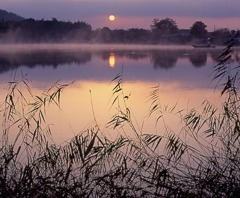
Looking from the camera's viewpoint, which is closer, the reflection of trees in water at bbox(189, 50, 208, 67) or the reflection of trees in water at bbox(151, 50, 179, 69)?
the reflection of trees in water at bbox(151, 50, 179, 69)

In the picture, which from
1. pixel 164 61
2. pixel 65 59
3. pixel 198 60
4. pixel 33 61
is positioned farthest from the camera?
pixel 198 60

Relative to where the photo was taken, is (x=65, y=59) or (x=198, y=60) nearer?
(x=65, y=59)

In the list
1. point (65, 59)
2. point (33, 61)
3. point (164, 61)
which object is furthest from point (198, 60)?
point (33, 61)

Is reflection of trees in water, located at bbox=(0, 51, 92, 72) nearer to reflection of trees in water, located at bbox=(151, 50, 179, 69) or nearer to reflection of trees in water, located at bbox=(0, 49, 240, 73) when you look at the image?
reflection of trees in water, located at bbox=(0, 49, 240, 73)

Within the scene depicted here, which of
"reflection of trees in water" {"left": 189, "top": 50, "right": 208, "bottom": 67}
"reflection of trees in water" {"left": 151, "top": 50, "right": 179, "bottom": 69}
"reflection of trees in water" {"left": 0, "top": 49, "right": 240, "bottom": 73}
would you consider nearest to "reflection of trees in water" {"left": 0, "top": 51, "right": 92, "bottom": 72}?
"reflection of trees in water" {"left": 0, "top": 49, "right": 240, "bottom": 73}

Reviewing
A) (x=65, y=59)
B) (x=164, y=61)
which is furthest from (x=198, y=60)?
(x=65, y=59)

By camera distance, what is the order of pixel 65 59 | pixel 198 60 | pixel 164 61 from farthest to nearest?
pixel 198 60, pixel 65 59, pixel 164 61

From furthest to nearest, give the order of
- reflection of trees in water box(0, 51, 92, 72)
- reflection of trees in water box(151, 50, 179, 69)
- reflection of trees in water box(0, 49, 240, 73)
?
reflection of trees in water box(151, 50, 179, 69) → reflection of trees in water box(0, 49, 240, 73) → reflection of trees in water box(0, 51, 92, 72)

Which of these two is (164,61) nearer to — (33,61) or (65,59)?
(65,59)

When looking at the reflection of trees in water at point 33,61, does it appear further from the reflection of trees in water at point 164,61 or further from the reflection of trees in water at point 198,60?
the reflection of trees in water at point 198,60

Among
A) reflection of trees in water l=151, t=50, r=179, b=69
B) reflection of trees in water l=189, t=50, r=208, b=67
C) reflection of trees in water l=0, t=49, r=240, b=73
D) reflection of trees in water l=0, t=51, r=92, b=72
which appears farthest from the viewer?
reflection of trees in water l=189, t=50, r=208, b=67

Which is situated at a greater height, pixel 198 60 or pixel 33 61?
pixel 33 61

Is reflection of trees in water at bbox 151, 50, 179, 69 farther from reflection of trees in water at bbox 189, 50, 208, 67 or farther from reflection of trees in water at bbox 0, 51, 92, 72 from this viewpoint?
reflection of trees in water at bbox 0, 51, 92, 72

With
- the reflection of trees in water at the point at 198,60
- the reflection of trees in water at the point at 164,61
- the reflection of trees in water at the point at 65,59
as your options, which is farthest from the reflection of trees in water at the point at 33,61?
the reflection of trees in water at the point at 198,60
